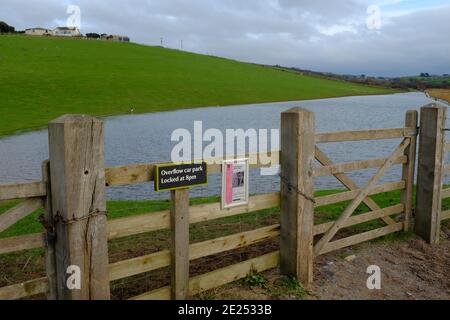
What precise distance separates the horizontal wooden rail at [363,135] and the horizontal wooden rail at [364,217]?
48.6 inches

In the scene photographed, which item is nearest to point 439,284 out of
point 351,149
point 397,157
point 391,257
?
point 391,257

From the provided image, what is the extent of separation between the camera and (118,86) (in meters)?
56.2

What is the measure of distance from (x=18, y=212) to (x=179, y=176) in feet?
5.29

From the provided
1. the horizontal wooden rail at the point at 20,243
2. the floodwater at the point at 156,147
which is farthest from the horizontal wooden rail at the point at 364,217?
the floodwater at the point at 156,147

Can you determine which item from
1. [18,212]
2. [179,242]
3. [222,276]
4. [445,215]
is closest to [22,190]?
[18,212]

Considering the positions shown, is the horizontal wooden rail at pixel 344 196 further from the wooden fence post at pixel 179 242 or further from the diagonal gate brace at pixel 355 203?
the wooden fence post at pixel 179 242

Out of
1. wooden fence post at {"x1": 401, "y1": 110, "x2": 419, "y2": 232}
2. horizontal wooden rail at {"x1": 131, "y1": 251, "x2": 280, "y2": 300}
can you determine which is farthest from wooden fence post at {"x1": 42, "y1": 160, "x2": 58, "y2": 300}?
wooden fence post at {"x1": 401, "y1": 110, "x2": 419, "y2": 232}

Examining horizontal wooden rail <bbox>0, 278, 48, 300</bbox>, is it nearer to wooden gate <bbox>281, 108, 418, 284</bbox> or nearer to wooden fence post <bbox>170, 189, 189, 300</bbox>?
wooden fence post <bbox>170, 189, 189, 300</bbox>

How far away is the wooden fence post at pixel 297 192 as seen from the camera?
5738mm

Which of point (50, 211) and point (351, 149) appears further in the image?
point (351, 149)

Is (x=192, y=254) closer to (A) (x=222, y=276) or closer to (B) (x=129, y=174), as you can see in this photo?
(A) (x=222, y=276)

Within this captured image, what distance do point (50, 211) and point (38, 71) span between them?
2289 inches
